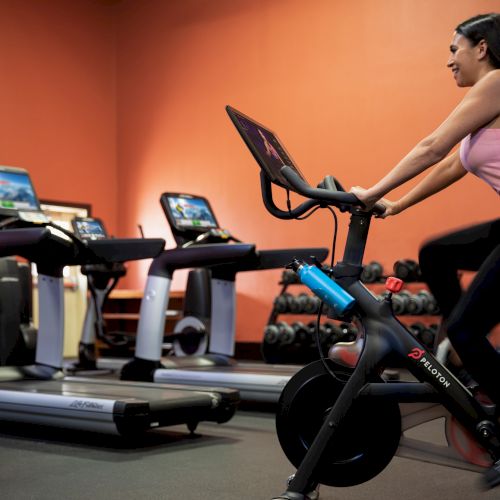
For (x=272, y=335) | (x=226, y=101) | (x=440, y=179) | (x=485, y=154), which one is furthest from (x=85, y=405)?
(x=226, y=101)

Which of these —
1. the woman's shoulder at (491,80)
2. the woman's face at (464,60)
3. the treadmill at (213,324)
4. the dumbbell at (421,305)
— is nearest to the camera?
the woman's shoulder at (491,80)

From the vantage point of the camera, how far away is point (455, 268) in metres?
2.14

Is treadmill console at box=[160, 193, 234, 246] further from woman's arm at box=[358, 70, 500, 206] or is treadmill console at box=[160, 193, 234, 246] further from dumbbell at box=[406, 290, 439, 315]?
woman's arm at box=[358, 70, 500, 206]

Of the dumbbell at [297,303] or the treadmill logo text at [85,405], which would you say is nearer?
the treadmill logo text at [85,405]

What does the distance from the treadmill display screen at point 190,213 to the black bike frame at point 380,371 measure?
11.5 ft

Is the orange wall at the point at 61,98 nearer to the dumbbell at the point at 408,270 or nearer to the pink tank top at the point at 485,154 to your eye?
the dumbbell at the point at 408,270

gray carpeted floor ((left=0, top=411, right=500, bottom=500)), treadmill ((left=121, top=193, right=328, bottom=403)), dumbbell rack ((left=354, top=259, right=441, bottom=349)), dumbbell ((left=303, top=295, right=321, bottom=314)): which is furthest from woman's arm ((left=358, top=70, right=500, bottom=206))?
dumbbell ((left=303, top=295, right=321, bottom=314))

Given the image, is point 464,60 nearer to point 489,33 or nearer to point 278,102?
point 489,33

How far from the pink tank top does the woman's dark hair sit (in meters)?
0.20

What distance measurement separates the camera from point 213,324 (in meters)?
5.46

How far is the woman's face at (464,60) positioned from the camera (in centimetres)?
204

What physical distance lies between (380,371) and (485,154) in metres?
0.66

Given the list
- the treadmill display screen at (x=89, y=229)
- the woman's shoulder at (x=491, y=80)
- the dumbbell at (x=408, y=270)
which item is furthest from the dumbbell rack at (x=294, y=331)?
the woman's shoulder at (x=491, y=80)

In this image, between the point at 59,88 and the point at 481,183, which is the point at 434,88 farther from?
the point at 59,88
